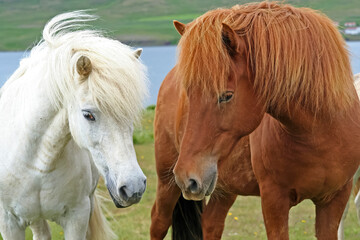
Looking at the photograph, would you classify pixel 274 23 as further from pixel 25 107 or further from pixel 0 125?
pixel 0 125

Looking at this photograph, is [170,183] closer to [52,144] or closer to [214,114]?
[52,144]

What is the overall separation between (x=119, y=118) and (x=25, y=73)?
1089mm

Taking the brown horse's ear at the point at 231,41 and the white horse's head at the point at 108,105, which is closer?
the brown horse's ear at the point at 231,41

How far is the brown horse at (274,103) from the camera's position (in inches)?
103

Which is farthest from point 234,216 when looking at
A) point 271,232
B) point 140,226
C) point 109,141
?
point 109,141

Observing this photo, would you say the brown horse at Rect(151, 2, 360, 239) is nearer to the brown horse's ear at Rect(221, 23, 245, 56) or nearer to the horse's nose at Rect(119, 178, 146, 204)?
the brown horse's ear at Rect(221, 23, 245, 56)

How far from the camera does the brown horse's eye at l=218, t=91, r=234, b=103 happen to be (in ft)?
8.53

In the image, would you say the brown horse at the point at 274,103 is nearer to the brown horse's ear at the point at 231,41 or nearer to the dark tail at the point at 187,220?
the brown horse's ear at the point at 231,41

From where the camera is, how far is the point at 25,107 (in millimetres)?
3385

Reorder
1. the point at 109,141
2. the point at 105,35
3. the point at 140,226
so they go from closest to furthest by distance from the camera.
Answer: the point at 109,141 → the point at 105,35 → the point at 140,226

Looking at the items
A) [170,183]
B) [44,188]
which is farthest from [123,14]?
[44,188]

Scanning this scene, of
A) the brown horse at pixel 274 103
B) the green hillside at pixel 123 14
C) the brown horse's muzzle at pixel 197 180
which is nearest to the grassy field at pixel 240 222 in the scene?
the brown horse at pixel 274 103

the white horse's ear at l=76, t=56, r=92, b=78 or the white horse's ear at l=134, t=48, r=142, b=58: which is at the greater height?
the white horse's ear at l=76, t=56, r=92, b=78

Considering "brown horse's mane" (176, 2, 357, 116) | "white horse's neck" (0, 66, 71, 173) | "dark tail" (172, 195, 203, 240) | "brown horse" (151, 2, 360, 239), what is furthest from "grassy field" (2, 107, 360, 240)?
"brown horse's mane" (176, 2, 357, 116)
